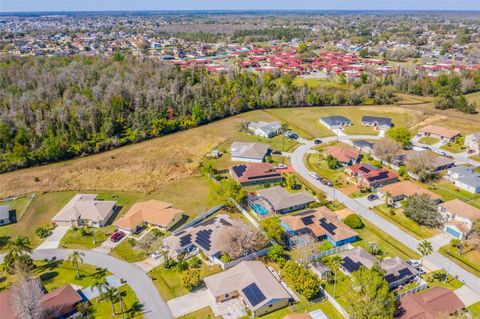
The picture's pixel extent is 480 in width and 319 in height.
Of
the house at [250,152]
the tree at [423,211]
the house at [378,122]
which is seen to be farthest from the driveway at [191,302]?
the house at [378,122]

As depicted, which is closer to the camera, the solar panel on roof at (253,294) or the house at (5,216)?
the solar panel on roof at (253,294)

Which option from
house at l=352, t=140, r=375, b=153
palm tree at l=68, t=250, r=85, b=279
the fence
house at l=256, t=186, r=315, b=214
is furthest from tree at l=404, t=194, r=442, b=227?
palm tree at l=68, t=250, r=85, b=279

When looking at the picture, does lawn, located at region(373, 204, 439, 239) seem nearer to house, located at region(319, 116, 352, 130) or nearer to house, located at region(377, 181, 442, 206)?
house, located at region(377, 181, 442, 206)

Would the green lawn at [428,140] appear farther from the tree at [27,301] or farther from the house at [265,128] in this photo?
the tree at [27,301]

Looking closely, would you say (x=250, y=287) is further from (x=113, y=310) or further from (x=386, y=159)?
(x=386, y=159)

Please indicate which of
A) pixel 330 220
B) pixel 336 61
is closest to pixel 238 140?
pixel 330 220

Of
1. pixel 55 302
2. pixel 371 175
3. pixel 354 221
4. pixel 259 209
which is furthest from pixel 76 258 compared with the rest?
pixel 371 175
